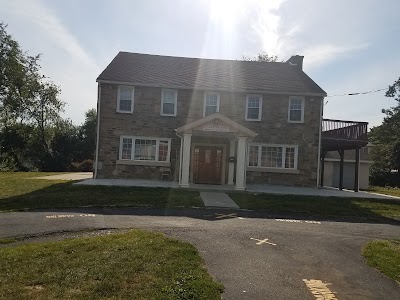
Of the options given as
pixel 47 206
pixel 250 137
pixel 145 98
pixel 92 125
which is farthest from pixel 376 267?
pixel 92 125

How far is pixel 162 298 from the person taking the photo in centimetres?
459

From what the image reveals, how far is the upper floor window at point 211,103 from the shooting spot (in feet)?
73.2

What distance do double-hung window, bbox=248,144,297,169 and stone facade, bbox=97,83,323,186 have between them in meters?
0.33

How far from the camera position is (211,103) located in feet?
73.6

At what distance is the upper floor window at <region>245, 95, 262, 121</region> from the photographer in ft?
73.8

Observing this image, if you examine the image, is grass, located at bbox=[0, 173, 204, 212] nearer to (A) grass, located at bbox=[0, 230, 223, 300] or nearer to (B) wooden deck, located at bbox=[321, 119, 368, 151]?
(A) grass, located at bbox=[0, 230, 223, 300]

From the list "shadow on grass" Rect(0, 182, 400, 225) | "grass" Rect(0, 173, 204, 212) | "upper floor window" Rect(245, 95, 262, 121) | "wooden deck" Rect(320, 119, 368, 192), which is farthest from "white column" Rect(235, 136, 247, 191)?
"wooden deck" Rect(320, 119, 368, 192)

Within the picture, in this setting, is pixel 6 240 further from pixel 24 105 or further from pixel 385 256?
pixel 24 105

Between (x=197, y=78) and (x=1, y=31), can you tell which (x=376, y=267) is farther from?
(x=1, y=31)

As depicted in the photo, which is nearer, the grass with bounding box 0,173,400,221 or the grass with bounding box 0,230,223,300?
the grass with bounding box 0,230,223,300

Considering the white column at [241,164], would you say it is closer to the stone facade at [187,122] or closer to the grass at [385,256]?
the stone facade at [187,122]

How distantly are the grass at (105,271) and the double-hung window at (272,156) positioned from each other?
15.5 m

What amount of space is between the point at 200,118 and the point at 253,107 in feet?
11.3

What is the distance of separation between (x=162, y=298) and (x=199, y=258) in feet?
6.38
